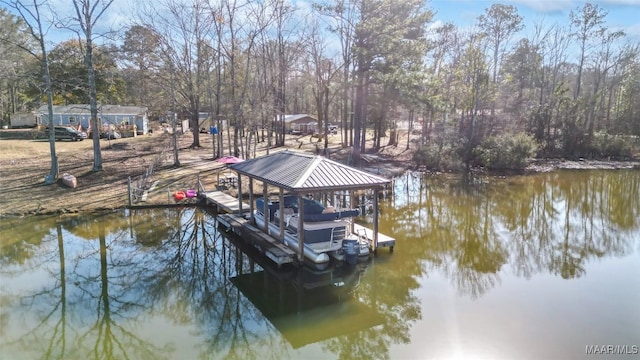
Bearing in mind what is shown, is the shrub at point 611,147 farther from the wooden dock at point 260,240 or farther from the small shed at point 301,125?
the wooden dock at point 260,240

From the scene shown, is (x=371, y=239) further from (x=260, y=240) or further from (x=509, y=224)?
(x=509, y=224)

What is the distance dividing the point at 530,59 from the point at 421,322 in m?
36.5

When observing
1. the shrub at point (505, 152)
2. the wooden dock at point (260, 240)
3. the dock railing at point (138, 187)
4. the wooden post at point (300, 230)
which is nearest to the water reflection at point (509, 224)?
the wooden post at point (300, 230)

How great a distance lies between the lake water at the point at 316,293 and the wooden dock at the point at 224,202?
73 centimetres

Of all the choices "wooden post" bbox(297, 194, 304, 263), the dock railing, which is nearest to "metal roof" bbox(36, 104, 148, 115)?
the dock railing

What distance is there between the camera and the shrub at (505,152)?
2858 centimetres

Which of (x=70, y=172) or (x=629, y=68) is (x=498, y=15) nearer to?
(x=629, y=68)

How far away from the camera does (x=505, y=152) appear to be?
2859 cm

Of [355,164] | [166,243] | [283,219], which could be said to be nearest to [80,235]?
[166,243]

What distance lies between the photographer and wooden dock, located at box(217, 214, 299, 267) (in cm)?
1062

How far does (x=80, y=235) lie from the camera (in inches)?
520

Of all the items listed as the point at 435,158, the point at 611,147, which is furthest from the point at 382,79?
the point at 611,147

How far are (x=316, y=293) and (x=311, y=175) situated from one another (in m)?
2.84

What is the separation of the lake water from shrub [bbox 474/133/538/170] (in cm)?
1291
